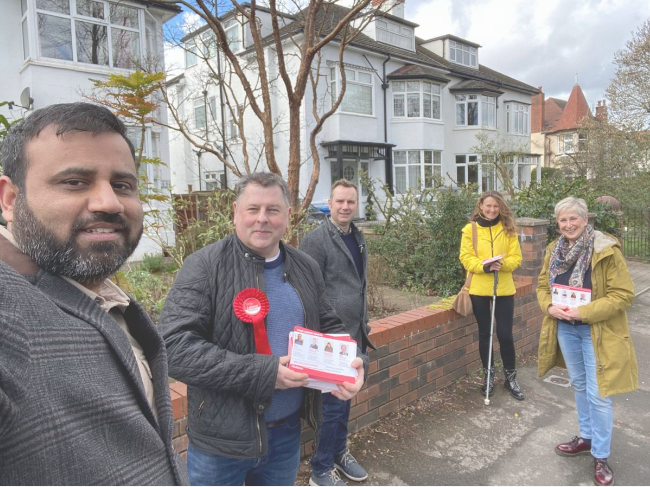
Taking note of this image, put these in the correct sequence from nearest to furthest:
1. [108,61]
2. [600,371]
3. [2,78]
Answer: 1. [600,371]
2. [2,78]
3. [108,61]

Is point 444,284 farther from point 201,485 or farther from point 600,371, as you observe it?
point 201,485

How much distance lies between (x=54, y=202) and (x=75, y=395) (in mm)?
410

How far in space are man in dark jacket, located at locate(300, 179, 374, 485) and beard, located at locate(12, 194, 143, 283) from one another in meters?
2.08

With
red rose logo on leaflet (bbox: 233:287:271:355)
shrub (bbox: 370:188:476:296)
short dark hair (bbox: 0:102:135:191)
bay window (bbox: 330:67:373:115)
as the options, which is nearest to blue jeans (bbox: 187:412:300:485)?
red rose logo on leaflet (bbox: 233:287:271:355)

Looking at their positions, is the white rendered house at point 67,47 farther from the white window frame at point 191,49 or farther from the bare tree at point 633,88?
the bare tree at point 633,88

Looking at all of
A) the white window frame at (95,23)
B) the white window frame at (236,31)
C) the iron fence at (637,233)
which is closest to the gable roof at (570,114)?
the iron fence at (637,233)

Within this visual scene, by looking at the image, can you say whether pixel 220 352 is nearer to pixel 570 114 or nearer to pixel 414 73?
pixel 414 73

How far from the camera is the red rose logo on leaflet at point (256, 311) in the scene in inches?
74.4

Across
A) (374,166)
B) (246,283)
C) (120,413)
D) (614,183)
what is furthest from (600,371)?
(374,166)

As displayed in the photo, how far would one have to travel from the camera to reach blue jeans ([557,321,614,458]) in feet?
9.90

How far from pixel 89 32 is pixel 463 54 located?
856 inches

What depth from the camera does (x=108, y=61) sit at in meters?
12.9

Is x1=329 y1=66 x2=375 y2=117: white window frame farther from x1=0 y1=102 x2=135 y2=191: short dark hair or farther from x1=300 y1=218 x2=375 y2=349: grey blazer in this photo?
x1=0 y1=102 x2=135 y2=191: short dark hair

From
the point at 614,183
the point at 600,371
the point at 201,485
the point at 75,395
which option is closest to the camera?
the point at 75,395
